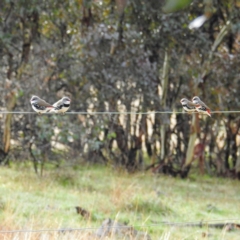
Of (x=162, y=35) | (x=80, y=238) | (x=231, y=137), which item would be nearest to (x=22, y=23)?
(x=162, y=35)

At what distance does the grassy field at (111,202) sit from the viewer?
22.6 ft

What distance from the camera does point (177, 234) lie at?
22.6 feet

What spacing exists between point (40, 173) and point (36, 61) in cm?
205

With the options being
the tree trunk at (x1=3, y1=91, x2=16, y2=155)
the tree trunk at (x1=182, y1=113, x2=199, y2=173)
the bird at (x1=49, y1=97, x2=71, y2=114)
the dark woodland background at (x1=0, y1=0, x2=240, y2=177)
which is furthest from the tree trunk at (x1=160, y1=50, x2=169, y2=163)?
the bird at (x1=49, y1=97, x2=71, y2=114)

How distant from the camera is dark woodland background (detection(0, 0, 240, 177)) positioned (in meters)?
10.7

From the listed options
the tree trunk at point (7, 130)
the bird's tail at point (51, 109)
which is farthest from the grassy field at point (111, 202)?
the bird's tail at point (51, 109)

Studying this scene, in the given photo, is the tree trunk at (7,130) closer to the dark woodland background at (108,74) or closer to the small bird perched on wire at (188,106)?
the dark woodland background at (108,74)

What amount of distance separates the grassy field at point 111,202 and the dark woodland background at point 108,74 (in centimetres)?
59

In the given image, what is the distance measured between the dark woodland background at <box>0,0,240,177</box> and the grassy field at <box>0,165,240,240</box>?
59 cm

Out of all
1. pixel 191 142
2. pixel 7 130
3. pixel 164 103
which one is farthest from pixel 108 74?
pixel 191 142

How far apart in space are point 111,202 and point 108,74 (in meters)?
3.20

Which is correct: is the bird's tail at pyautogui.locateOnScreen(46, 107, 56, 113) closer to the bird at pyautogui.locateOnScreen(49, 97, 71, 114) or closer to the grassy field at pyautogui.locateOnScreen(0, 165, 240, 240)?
the bird at pyautogui.locateOnScreen(49, 97, 71, 114)

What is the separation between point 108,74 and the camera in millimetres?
11242

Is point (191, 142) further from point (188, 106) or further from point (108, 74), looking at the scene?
point (188, 106)
